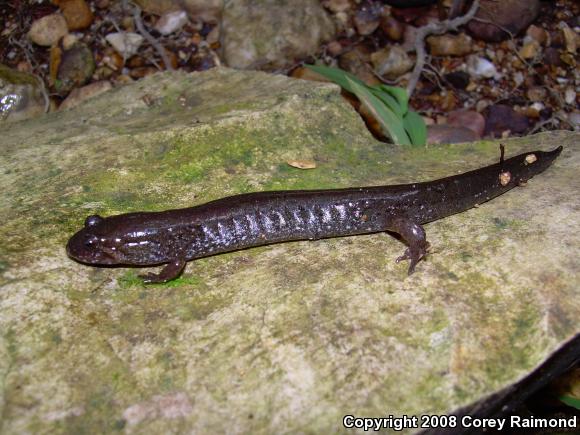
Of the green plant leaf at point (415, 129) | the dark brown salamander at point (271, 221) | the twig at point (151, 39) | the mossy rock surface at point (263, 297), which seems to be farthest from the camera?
the twig at point (151, 39)

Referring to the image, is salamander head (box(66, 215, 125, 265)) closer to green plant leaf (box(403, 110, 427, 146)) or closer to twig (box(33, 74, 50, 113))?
green plant leaf (box(403, 110, 427, 146))

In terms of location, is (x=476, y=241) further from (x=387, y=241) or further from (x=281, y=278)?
(x=281, y=278)

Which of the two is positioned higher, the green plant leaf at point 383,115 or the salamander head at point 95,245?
the salamander head at point 95,245

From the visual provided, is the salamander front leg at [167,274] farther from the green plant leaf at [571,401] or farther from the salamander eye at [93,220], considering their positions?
the green plant leaf at [571,401]

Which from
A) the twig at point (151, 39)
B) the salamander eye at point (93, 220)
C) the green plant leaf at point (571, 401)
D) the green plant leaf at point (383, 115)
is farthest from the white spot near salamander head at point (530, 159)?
the twig at point (151, 39)

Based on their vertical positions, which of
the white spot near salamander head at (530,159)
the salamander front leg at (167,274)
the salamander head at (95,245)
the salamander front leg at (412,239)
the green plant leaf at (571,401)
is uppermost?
the salamander head at (95,245)

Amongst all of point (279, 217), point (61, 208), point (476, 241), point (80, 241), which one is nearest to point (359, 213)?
point (279, 217)
